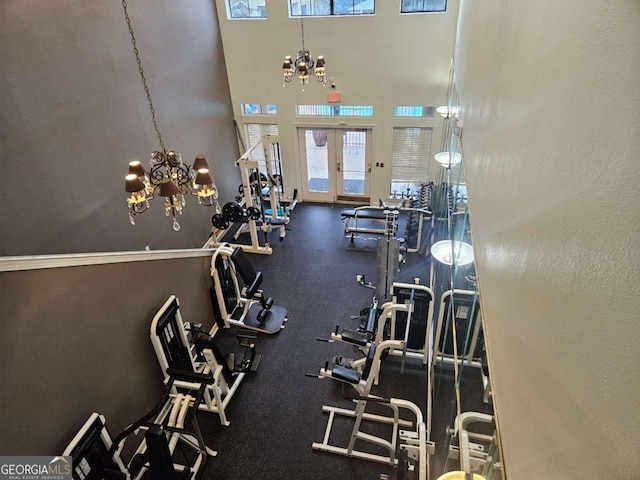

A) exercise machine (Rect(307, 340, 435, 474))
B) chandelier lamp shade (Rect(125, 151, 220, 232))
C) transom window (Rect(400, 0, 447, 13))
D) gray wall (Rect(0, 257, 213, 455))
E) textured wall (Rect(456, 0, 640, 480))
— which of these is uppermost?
transom window (Rect(400, 0, 447, 13))

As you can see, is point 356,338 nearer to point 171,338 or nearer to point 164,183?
point 171,338

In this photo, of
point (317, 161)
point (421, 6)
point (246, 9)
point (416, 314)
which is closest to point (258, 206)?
point (317, 161)

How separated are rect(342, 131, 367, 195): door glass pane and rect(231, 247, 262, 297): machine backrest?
3.87 m

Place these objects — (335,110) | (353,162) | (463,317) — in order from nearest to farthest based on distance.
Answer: (463,317), (335,110), (353,162)

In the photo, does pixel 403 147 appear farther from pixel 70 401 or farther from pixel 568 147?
pixel 568 147

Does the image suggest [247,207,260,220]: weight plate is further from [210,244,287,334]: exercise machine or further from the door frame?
the door frame

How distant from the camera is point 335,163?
8930mm

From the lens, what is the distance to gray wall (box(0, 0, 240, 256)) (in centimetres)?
413

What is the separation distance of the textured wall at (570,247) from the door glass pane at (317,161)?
7.15m

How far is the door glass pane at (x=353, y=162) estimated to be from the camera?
28.1 feet

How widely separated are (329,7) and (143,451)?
755cm

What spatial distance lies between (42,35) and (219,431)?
15.6 feet

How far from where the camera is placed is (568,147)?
1.00 metres

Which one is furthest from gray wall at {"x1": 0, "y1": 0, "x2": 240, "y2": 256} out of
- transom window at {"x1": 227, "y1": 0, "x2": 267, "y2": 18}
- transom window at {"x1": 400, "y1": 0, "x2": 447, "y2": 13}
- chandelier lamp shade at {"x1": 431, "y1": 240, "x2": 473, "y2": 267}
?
chandelier lamp shade at {"x1": 431, "y1": 240, "x2": 473, "y2": 267}
